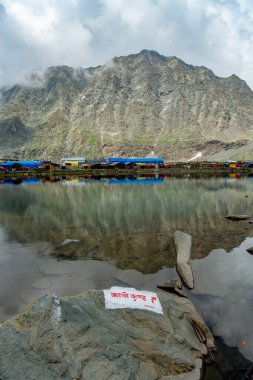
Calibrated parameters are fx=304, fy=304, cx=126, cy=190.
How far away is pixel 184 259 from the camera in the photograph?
22953 millimetres

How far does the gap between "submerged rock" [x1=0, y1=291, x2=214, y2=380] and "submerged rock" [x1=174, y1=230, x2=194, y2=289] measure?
6.71 meters

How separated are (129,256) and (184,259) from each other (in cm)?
457

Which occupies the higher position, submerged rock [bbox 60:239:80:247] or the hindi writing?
the hindi writing

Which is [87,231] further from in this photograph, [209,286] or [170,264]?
[209,286]

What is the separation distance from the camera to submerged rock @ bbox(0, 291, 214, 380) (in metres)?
9.04

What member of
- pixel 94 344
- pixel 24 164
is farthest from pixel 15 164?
pixel 94 344

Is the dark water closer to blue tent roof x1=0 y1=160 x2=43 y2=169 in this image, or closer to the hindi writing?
the hindi writing

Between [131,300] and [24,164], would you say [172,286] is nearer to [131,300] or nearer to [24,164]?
[131,300]

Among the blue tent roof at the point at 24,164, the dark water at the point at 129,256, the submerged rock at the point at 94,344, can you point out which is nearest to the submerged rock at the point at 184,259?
the dark water at the point at 129,256

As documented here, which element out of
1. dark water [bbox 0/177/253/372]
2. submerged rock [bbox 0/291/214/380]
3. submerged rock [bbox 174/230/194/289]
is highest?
submerged rock [bbox 0/291/214/380]

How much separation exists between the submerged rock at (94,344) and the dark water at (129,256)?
324 cm

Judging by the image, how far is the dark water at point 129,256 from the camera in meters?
16.6

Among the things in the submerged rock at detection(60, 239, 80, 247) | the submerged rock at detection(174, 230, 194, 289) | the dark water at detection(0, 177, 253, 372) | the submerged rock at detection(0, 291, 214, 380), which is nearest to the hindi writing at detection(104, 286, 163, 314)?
the submerged rock at detection(0, 291, 214, 380)

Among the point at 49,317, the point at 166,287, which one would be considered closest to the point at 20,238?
the point at 166,287
